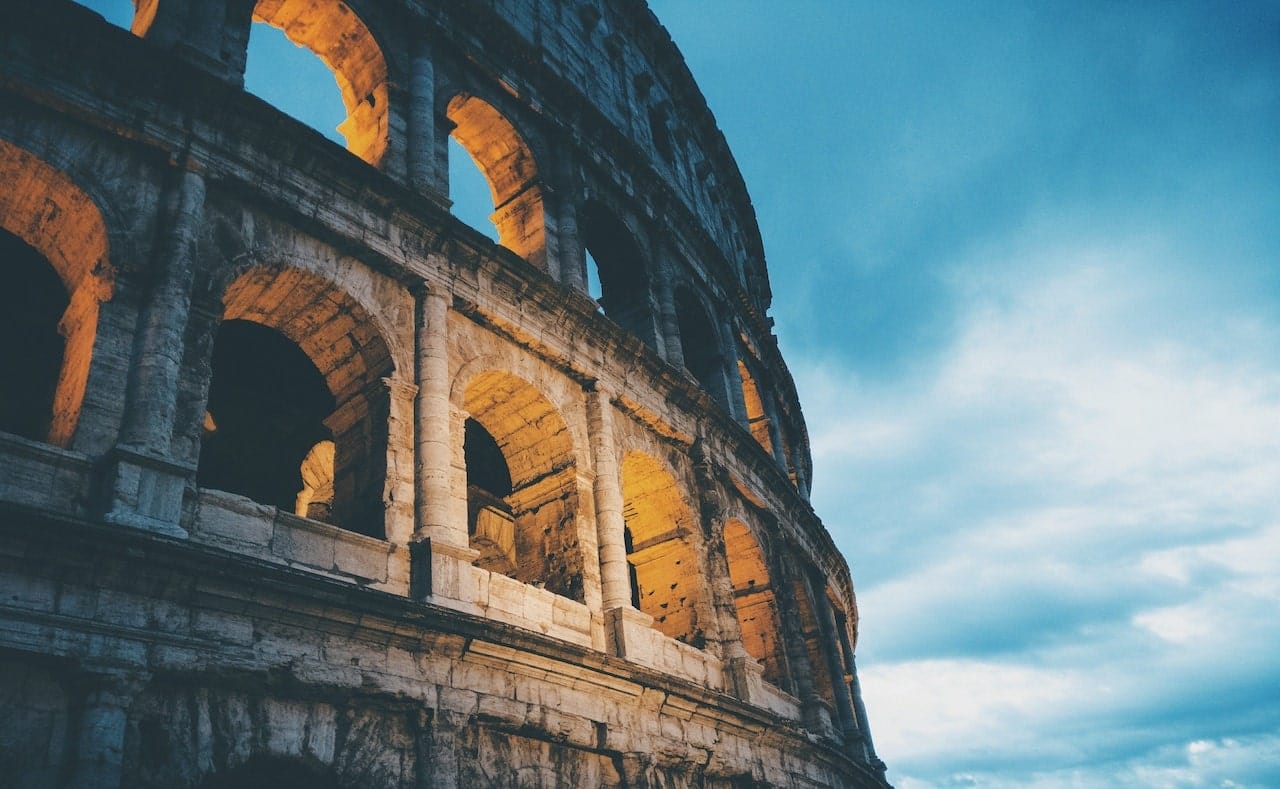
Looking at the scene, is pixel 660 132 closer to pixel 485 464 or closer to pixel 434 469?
pixel 485 464

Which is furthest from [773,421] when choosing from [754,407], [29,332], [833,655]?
[29,332]

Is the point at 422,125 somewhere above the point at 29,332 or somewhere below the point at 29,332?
above

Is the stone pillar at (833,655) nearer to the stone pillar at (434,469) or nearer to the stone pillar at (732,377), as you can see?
the stone pillar at (732,377)

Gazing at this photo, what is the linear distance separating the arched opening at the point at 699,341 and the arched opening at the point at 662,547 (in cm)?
391

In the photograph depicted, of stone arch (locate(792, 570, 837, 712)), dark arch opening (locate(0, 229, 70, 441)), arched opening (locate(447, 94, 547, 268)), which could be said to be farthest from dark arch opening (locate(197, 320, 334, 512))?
stone arch (locate(792, 570, 837, 712))

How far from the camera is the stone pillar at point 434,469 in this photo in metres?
7.54

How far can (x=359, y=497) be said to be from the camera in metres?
8.00

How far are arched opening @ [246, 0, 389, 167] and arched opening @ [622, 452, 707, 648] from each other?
468 centimetres

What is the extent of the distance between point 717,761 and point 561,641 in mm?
2949

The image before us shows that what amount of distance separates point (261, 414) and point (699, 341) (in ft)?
23.1

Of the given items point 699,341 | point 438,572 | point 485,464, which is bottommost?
point 438,572

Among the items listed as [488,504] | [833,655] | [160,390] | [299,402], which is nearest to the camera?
[160,390]

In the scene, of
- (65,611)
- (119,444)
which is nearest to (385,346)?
(119,444)

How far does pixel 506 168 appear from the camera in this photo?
12320 millimetres
